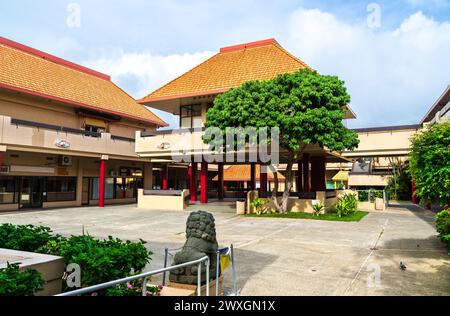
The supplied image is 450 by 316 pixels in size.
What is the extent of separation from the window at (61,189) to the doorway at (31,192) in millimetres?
532

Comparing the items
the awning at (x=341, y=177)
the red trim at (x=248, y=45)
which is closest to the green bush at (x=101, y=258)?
the red trim at (x=248, y=45)

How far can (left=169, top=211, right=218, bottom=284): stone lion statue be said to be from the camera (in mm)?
5656

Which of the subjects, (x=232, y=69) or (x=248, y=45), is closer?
(x=232, y=69)

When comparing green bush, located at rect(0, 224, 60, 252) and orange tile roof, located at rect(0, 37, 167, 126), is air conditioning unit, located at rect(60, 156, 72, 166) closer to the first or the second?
orange tile roof, located at rect(0, 37, 167, 126)

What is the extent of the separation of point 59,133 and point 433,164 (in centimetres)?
2342

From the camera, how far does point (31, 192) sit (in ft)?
84.6

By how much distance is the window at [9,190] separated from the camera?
77.8 feet


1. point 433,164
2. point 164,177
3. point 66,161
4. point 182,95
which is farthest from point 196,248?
point 164,177

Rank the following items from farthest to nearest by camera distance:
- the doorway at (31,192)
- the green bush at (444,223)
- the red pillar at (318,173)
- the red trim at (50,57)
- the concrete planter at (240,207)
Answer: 1. the red pillar at (318,173)
2. the red trim at (50,57)
3. the doorway at (31,192)
4. the concrete planter at (240,207)
5. the green bush at (444,223)

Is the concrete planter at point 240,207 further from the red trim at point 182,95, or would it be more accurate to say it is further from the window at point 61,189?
the window at point 61,189

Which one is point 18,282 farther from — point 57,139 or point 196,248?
point 57,139

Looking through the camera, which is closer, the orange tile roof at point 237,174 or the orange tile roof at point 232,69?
the orange tile roof at point 232,69

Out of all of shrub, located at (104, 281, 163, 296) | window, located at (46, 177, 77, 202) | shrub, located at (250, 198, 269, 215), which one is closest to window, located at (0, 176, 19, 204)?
window, located at (46, 177, 77, 202)

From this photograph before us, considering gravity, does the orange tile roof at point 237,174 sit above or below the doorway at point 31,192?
above
